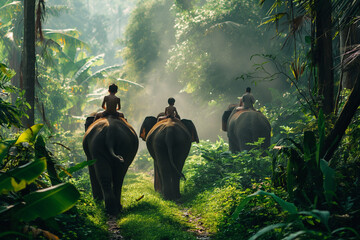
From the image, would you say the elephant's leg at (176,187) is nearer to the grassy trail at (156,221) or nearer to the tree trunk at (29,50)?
the grassy trail at (156,221)

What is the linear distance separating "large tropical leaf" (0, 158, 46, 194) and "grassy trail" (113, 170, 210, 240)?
92.0 inches

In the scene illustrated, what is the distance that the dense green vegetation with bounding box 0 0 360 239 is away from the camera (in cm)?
423

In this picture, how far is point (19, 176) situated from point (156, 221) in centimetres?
325

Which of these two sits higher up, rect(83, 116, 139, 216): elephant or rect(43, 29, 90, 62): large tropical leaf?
rect(43, 29, 90, 62): large tropical leaf

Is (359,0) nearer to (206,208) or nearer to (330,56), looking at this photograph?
(330,56)

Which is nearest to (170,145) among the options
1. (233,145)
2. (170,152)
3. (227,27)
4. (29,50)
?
(170,152)

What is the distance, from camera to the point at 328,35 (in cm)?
663

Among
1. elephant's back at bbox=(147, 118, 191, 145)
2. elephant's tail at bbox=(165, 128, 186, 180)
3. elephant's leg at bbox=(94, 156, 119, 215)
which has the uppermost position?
elephant's back at bbox=(147, 118, 191, 145)

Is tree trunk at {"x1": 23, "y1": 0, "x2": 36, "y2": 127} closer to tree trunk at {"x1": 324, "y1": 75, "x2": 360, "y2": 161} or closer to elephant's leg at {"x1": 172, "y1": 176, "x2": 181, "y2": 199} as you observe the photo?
elephant's leg at {"x1": 172, "y1": 176, "x2": 181, "y2": 199}

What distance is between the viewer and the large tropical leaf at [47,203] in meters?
3.57

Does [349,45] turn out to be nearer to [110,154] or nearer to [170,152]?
[170,152]

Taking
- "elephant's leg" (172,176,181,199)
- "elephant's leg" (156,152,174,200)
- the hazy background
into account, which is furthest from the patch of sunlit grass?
the hazy background

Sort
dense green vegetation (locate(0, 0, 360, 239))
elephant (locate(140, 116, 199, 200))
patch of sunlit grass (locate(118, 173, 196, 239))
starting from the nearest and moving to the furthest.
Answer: dense green vegetation (locate(0, 0, 360, 239)) < patch of sunlit grass (locate(118, 173, 196, 239)) < elephant (locate(140, 116, 199, 200))

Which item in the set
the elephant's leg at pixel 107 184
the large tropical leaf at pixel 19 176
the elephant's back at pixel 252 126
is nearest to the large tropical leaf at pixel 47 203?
the large tropical leaf at pixel 19 176
